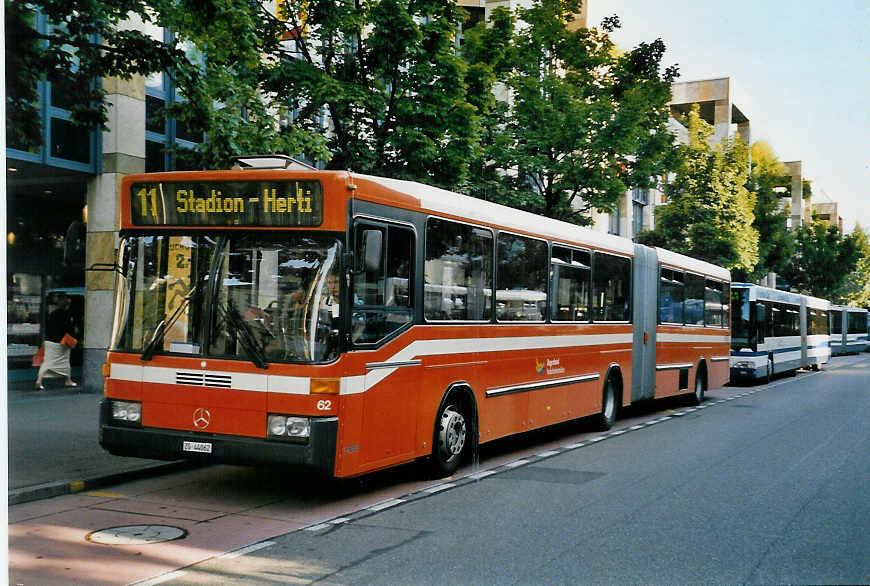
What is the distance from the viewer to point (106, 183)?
1789 cm

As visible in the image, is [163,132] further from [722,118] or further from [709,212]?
[722,118]

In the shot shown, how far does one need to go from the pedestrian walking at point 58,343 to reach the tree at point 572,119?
9621mm

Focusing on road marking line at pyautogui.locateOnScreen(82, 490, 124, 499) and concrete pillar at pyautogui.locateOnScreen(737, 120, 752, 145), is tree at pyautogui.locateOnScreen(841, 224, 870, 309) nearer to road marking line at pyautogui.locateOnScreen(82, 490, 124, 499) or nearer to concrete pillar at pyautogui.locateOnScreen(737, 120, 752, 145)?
concrete pillar at pyautogui.locateOnScreen(737, 120, 752, 145)

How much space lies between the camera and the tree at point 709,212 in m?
41.5

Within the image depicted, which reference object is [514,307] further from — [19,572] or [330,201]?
[19,572]

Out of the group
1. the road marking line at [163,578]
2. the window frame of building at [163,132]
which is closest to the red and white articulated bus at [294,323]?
the road marking line at [163,578]

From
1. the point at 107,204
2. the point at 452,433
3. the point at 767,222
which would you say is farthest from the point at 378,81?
the point at 767,222

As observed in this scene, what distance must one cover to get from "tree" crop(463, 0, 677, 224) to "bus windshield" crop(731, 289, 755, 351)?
499 centimetres

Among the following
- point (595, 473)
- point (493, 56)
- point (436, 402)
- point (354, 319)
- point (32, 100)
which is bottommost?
point (595, 473)

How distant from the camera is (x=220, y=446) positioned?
7.93 metres

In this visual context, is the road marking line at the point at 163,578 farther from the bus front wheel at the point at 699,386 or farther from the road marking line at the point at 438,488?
the bus front wheel at the point at 699,386

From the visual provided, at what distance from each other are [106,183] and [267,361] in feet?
37.6

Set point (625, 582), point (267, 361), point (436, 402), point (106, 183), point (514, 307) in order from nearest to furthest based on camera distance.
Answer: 1. point (625, 582)
2. point (267, 361)
3. point (436, 402)
4. point (514, 307)
5. point (106, 183)

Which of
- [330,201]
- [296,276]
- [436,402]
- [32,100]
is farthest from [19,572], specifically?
[32,100]
